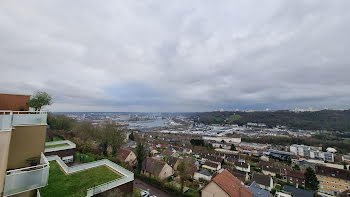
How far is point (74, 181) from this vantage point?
33.1 ft

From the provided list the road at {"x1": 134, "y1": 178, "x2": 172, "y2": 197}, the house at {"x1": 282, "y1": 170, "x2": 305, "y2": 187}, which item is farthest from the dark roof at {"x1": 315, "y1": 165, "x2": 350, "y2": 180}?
the road at {"x1": 134, "y1": 178, "x2": 172, "y2": 197}

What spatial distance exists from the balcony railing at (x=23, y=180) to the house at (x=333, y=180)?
44.5 meters

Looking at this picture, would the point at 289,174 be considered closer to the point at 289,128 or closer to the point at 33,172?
the point at 33,172

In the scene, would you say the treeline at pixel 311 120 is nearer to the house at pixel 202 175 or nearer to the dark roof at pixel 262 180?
the dark roof at pixel 262 180

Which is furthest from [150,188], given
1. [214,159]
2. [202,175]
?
[214,159]

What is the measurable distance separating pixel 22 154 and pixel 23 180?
1.50 metres

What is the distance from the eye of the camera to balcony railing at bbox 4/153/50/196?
5.15 metres

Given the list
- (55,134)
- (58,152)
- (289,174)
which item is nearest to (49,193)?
(58,152)

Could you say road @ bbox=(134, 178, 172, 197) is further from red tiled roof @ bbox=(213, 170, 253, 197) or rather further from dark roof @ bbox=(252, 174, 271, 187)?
dark roof @ bbox=(252, 174, 271, 187)

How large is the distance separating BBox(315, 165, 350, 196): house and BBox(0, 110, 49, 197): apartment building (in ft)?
147

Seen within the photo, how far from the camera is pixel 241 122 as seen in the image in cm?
16600

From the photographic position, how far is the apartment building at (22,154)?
16.6ft

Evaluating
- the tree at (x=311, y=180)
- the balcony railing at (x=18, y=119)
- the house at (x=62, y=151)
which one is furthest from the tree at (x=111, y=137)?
the tree at (x=311, y=180)

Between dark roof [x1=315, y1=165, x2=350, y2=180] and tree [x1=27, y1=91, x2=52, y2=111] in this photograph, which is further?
dark roof [x1=315, y1=165, x2=350, y2=180]
